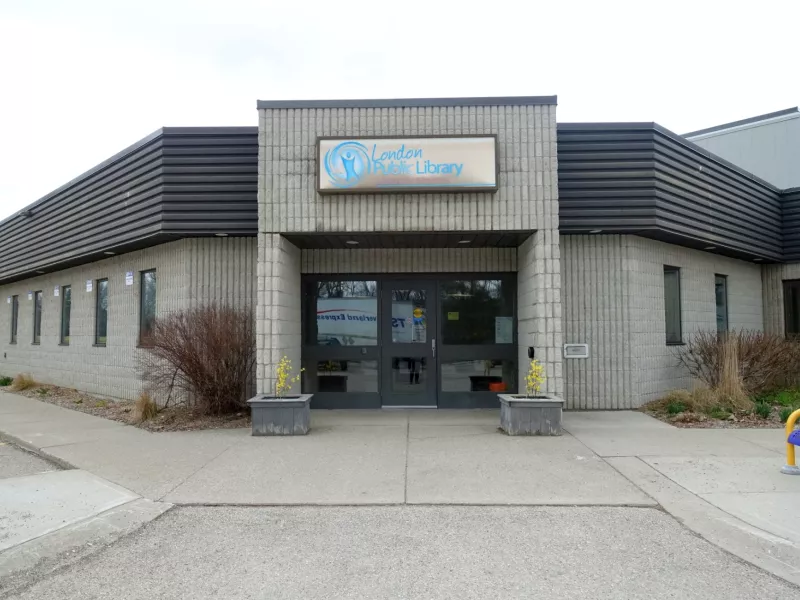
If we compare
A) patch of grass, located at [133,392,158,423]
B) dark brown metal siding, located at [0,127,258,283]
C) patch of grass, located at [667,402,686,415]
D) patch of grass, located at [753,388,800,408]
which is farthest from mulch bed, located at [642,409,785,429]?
patch of grass, located at [133,392,158,423]

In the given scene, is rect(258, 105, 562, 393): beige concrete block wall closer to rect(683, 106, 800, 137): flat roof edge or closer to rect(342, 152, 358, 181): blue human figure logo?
rect(342, 152, 358, 181): blue human figure logo

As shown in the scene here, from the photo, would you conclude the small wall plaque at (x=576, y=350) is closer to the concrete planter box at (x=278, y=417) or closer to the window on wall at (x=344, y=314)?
the window on wall at (x=344, y=314)

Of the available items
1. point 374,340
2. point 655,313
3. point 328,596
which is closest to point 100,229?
point 374,340

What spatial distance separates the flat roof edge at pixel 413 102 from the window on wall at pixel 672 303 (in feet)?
16.2

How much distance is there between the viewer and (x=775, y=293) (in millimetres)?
13820

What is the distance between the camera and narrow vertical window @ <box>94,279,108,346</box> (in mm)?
12789

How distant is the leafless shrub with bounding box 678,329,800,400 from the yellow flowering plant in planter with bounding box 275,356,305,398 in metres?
7.30

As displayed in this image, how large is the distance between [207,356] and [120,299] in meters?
4.28

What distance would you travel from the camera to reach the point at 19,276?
1652 centimetres

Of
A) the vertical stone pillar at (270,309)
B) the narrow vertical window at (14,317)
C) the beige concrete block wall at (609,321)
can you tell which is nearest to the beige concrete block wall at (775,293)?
the beige concrete block wall at (609,321)

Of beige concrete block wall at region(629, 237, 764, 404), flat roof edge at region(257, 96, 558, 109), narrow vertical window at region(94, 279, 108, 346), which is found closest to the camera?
flat roof edge at region(257, 96, 558, 109)

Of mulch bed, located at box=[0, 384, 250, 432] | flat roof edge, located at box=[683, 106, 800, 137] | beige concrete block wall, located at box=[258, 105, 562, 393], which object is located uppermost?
flat roof edge, located at box=[683, 106, 800, 137]

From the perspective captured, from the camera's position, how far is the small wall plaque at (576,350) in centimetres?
999

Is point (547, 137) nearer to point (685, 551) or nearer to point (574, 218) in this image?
point (574, 218)
